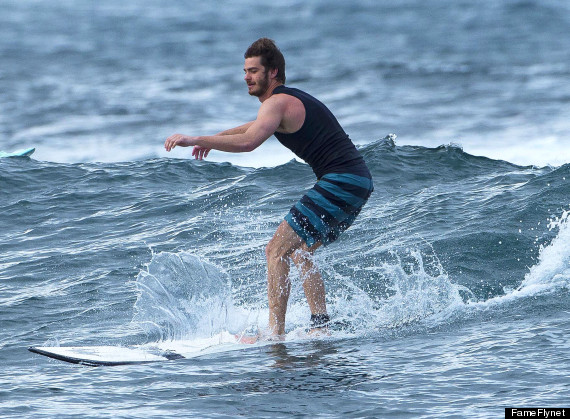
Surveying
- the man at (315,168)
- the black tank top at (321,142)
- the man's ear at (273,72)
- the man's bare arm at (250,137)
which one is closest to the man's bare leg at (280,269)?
the man at (315,168)

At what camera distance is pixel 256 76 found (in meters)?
6.29

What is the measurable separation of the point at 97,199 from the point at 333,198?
7.52 metres

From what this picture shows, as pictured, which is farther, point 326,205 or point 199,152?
point 326,205

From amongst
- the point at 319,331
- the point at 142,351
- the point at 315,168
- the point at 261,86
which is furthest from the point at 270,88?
the point at 142,351

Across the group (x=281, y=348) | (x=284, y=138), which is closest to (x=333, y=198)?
(x=284, y=138)

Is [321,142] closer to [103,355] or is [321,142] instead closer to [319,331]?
[319,331]

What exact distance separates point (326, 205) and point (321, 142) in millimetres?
490

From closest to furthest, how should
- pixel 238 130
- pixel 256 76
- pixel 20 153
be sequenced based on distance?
pixel 256 76 < pixel 238 130 < pixel 20 153

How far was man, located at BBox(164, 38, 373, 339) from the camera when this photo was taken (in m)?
6.26

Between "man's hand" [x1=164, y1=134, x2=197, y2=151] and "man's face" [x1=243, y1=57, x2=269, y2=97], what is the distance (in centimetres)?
96

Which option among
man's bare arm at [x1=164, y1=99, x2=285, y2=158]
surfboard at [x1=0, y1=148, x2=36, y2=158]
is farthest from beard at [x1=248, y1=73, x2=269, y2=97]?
surfboard at [x1=0, y1=148, x2=36, y2=158]

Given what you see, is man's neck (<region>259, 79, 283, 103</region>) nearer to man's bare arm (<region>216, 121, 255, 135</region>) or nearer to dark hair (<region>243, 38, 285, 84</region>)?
dark hair (<region>243, 38, 285, 84</region>)

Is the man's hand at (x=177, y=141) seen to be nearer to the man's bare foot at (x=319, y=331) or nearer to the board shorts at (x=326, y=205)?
the board shorts at (x=326, y=205)

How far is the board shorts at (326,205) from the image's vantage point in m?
6.34
